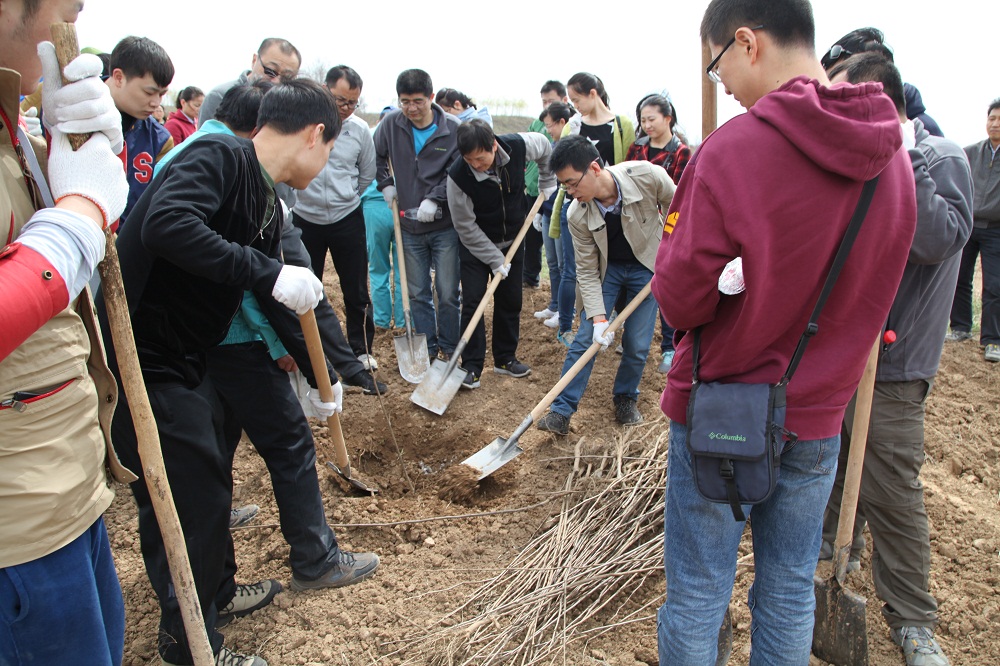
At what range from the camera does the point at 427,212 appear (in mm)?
4941

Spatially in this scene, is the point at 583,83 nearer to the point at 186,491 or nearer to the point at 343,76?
the point at 343,76

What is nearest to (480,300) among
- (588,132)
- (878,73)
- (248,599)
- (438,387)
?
(438,387)

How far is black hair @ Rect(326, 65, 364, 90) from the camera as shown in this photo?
4871 mm

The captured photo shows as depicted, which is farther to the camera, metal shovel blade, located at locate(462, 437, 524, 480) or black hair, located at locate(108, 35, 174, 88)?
metal shovel blade, located at locate(462, 437, 524, 480)

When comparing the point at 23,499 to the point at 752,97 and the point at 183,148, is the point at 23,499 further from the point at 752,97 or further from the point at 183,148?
the point at 752,97

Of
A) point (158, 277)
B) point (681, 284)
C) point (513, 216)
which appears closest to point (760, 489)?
point (681, 284)

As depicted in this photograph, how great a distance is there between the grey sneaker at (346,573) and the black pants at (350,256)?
2.51m

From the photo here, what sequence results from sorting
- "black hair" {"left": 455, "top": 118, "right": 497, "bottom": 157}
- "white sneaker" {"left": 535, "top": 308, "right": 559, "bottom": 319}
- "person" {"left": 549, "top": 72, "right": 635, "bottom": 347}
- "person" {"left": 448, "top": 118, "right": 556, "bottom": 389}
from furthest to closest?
1. "white sneaker" {"left": 535, "top": 308, "right": 559, "bottom": 319}
2. "person" {"left": 549, "top": 72, "right": 635, "bottom": 347}
3. "person" {"left": 448, "top": 118, "right": 556, "bottom": 389}
4. "black hair" {"left": 455, "top": 118, "right": 497, "bottom": 157}

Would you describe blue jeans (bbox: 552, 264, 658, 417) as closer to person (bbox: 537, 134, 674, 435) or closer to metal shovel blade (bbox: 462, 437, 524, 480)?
person (bbox: 537, 134, 674, 435)

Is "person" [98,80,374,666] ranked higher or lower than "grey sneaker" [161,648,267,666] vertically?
higher

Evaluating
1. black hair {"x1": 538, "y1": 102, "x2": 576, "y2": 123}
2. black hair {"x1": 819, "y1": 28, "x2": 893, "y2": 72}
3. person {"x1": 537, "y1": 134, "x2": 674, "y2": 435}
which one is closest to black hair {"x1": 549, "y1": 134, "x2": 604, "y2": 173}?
person {"x1": 537, "y1": 134, "x2": 674, "y2": 435}

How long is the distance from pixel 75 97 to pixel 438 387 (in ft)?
12.0

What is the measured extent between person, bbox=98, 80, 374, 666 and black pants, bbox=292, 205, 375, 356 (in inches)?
106

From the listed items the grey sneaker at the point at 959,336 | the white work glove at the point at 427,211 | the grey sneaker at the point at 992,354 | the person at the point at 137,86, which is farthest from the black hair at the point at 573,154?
the grey sneaker at the point at 959,336
